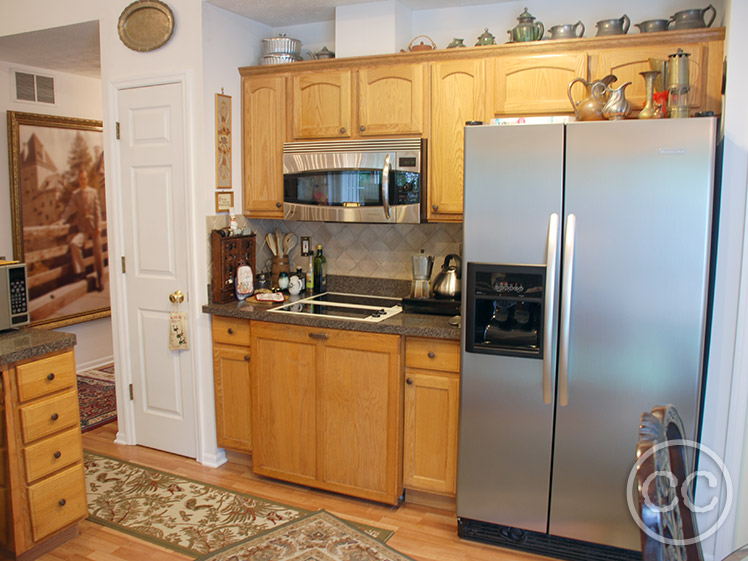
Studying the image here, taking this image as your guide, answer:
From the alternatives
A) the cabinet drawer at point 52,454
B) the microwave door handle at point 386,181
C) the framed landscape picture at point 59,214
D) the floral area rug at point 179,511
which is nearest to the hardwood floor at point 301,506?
the floral area rug at point 179,511

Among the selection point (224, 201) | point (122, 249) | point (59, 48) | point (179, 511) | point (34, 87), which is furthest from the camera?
point (34, 87)

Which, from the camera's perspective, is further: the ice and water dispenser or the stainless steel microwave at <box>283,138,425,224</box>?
the stainless steel microwave at <box>283,138,425,224</box>

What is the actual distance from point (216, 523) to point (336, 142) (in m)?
1.96

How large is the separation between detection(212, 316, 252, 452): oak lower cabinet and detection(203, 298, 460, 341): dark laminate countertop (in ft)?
0.24

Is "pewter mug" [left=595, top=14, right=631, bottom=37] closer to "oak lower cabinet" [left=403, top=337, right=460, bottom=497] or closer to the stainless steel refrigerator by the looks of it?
the stainless steel refrigerator

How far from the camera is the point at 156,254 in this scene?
341 centimetres

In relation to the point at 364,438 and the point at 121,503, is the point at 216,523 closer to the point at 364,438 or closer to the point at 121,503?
the point at 121,503

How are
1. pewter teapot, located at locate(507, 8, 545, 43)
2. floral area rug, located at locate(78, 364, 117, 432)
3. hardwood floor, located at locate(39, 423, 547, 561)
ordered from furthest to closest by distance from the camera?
floral area rug, located at locate(78, 364, 117, 432), pewter teapot, located at locate(507, 8, 545, 43), hardwood floor, located at locate(39, 423, 547, 561)

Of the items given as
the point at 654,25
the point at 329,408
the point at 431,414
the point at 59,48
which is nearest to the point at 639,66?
the point at 654,25

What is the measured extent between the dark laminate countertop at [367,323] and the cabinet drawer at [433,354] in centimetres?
5

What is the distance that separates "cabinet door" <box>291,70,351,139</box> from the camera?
3148 millimetres

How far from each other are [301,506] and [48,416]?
48.4 inches

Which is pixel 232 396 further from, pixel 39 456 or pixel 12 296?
pixel 12 296

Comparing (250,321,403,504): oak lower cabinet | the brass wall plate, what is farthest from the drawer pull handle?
the brass wall plate
